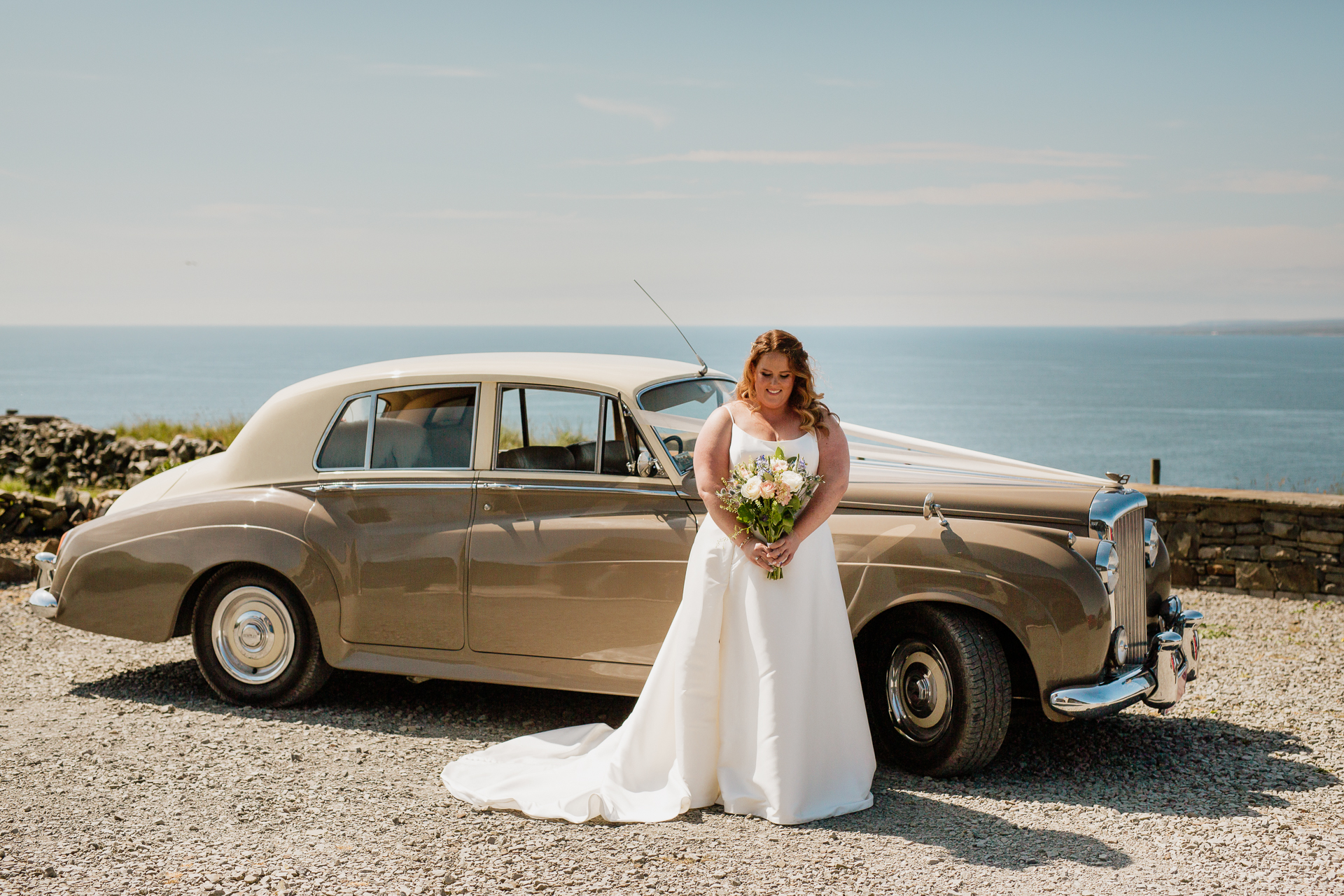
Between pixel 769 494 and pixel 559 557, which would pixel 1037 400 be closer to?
pixel 559 557

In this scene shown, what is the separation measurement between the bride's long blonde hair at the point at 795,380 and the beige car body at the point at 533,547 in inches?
22.8

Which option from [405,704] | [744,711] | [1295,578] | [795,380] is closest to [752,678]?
[744,711]

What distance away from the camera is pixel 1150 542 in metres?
5.34

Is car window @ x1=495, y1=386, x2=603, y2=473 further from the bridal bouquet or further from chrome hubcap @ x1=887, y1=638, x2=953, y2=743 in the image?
chrome hubcap @ x1=887, y1=638, x2=953, y2=743

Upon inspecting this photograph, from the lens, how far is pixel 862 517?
5047 millimetres

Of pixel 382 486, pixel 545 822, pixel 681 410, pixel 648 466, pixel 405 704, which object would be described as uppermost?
pixel 681 410

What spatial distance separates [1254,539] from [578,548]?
22.3 ft

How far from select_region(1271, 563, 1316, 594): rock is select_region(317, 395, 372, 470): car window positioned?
7.69 metres

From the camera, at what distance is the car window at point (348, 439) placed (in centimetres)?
580

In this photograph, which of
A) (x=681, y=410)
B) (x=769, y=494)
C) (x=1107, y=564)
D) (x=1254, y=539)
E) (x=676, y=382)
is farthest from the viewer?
(x=1254, y=539)

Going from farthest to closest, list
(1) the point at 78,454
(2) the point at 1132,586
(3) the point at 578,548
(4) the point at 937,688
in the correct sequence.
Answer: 1. (1) the point at 78,454
2. (3) the point at 578,548
3. (2) the point at 1132,586
4. (4) the point at 937,688

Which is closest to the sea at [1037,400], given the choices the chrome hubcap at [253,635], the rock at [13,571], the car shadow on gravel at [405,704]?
the car shadow on gravel at [405,704]

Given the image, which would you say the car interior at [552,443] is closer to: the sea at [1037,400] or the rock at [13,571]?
the sea at [1037,400]

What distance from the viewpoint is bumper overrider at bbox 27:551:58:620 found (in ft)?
20.4
